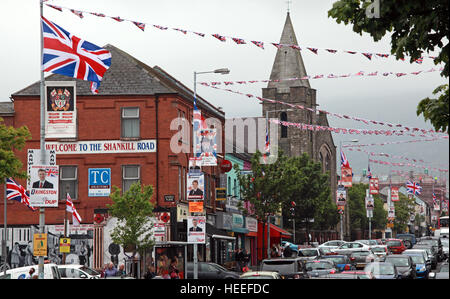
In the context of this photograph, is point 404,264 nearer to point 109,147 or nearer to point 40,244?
point 40,244

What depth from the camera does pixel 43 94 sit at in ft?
81.3

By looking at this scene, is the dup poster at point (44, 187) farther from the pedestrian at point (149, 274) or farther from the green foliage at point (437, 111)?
the green foliage at point (437, 111)

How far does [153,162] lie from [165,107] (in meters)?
3.26

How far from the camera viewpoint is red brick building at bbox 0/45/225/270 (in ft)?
150

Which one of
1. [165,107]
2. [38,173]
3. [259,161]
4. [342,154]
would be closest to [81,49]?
[38,173]

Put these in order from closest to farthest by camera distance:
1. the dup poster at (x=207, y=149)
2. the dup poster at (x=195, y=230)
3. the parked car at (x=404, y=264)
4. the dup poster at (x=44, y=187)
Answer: the dup poster at (x=44, y=187), the dup poster at (x=195, y=230), the parked car at (x=404, y=264), the dup poster at (x=207, y=149)

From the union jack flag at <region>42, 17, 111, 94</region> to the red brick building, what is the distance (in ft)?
70.2

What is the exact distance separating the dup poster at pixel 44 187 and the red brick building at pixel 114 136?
71.8 ft

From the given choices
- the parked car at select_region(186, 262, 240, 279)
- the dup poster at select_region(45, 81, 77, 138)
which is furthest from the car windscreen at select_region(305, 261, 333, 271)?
the dup poster at select_region(45, 81, 77, 138)

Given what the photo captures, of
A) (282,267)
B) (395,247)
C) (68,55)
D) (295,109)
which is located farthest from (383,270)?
(295,109)

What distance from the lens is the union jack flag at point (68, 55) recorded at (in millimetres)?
24422

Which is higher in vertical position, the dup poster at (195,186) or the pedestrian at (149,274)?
the dup poster at (195,186)

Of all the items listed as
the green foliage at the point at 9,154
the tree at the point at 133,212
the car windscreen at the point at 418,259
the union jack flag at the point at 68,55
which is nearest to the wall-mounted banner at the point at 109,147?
the tree at the point at 133,212

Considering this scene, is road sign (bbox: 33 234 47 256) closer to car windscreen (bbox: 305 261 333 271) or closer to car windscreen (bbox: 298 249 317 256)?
car windscreen (bbox: 305 261 333 271)
